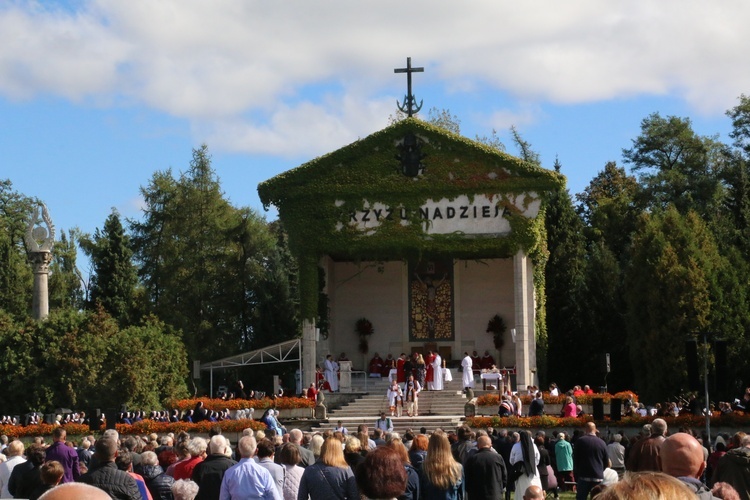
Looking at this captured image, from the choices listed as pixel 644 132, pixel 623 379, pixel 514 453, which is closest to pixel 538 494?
pixel 514 453

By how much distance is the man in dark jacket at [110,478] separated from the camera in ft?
33.8

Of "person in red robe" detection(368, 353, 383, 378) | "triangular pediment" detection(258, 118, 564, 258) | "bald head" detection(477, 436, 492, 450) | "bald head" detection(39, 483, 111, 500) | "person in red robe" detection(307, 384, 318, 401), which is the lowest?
"bald head" detection(477, 436, 492, 450)

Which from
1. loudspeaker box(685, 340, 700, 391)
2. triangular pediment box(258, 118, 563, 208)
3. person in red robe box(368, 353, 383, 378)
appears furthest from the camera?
person in red robe box(368, 353, 383, 378)

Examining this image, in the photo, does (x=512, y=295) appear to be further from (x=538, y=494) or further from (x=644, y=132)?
(x=538, y=494)

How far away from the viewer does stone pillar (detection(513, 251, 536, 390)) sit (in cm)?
4006

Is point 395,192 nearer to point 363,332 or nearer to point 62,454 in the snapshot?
point 363,332

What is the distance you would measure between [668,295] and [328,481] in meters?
31.3

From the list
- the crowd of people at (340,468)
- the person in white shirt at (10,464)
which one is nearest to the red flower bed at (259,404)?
the crowd of people at (340,468)

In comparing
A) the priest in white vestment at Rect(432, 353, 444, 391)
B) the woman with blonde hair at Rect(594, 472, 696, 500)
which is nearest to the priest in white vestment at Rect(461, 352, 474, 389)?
the priest in white vestment at Rect(432, 353, 444, 391)

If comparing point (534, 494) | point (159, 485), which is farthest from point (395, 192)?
point (534, 494)

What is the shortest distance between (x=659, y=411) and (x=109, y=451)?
72.2 feet

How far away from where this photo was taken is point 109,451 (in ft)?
34.4

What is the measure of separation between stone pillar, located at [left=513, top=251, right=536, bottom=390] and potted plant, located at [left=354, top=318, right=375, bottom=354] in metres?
6.38

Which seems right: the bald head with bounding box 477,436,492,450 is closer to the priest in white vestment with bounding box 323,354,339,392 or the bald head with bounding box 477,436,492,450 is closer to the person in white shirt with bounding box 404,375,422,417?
the person in white shirt with bounding box 404,375,422,417
